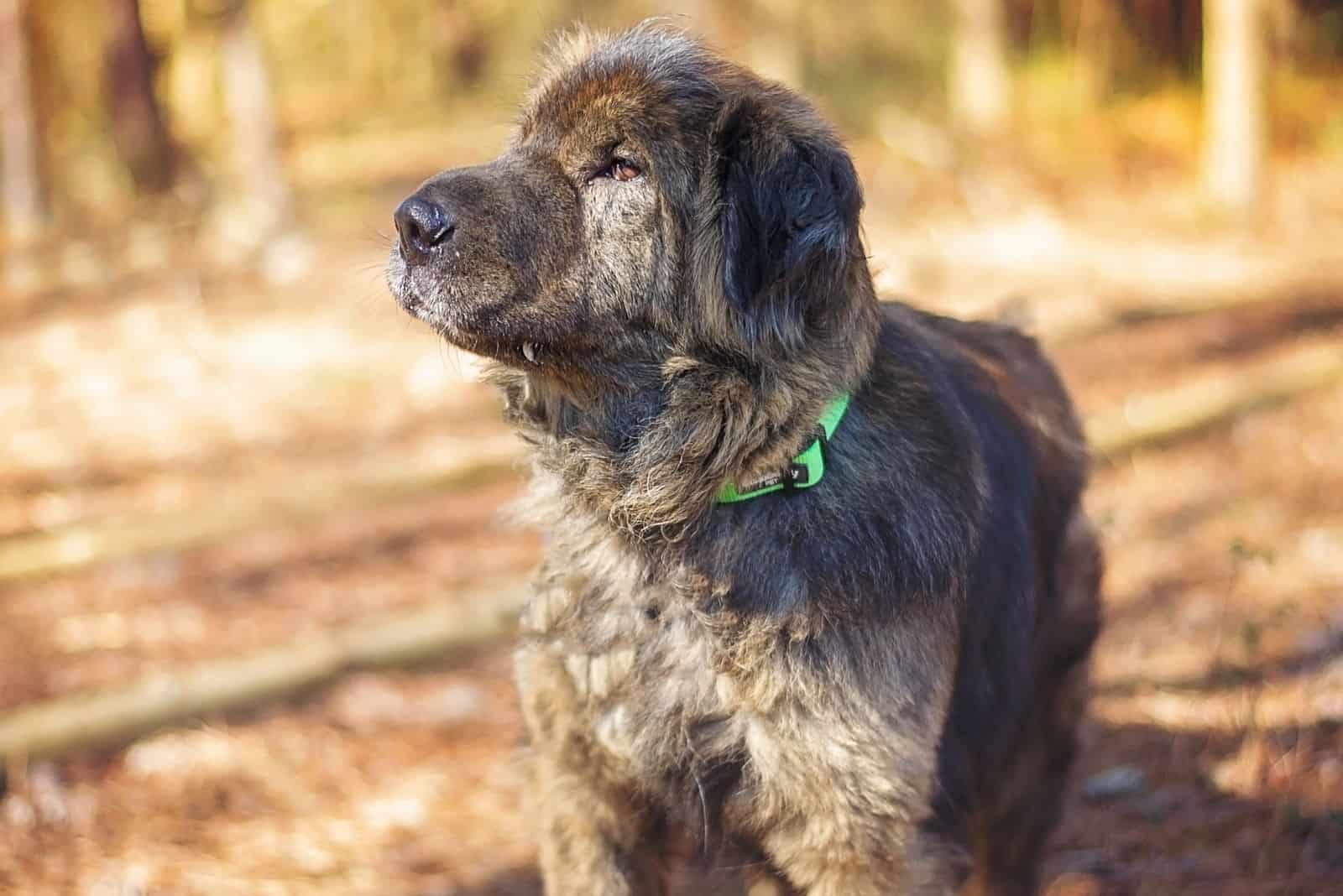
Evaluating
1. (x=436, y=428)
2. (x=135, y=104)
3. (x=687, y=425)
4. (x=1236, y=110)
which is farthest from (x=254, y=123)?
(x=687, y=425)

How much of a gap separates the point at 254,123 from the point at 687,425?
37.4ft

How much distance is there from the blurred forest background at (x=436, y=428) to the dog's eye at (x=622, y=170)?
666 mm

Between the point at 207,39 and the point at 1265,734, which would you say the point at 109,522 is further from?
the point at 207,39

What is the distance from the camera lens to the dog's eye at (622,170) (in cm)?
339

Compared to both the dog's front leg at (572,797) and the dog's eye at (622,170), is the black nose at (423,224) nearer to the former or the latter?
the dog's eye at (622,170)

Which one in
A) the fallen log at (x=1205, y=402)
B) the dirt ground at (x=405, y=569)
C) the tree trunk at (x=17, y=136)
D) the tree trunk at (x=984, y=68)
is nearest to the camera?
the dirt ground at (x=405, y=569)

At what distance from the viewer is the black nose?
3.25 meters

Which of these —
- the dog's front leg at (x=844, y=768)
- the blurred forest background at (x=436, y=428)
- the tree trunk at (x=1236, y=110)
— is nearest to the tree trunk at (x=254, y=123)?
the blurred forest background at (x=436, y=428)

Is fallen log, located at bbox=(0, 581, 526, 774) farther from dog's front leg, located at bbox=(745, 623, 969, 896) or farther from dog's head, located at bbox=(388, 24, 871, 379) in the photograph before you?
dog's front leg, located at bbox=(745, 623, 969, 896)

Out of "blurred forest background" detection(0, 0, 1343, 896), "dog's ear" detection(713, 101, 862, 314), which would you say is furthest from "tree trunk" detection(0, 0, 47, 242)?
"dog's ear" detection(713, 101, 862, 314)

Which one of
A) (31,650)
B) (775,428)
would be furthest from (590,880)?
(31,650)

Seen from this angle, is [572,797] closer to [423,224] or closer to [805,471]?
[805,471]

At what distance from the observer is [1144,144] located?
17219 millimetres

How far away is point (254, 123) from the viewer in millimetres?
13320
